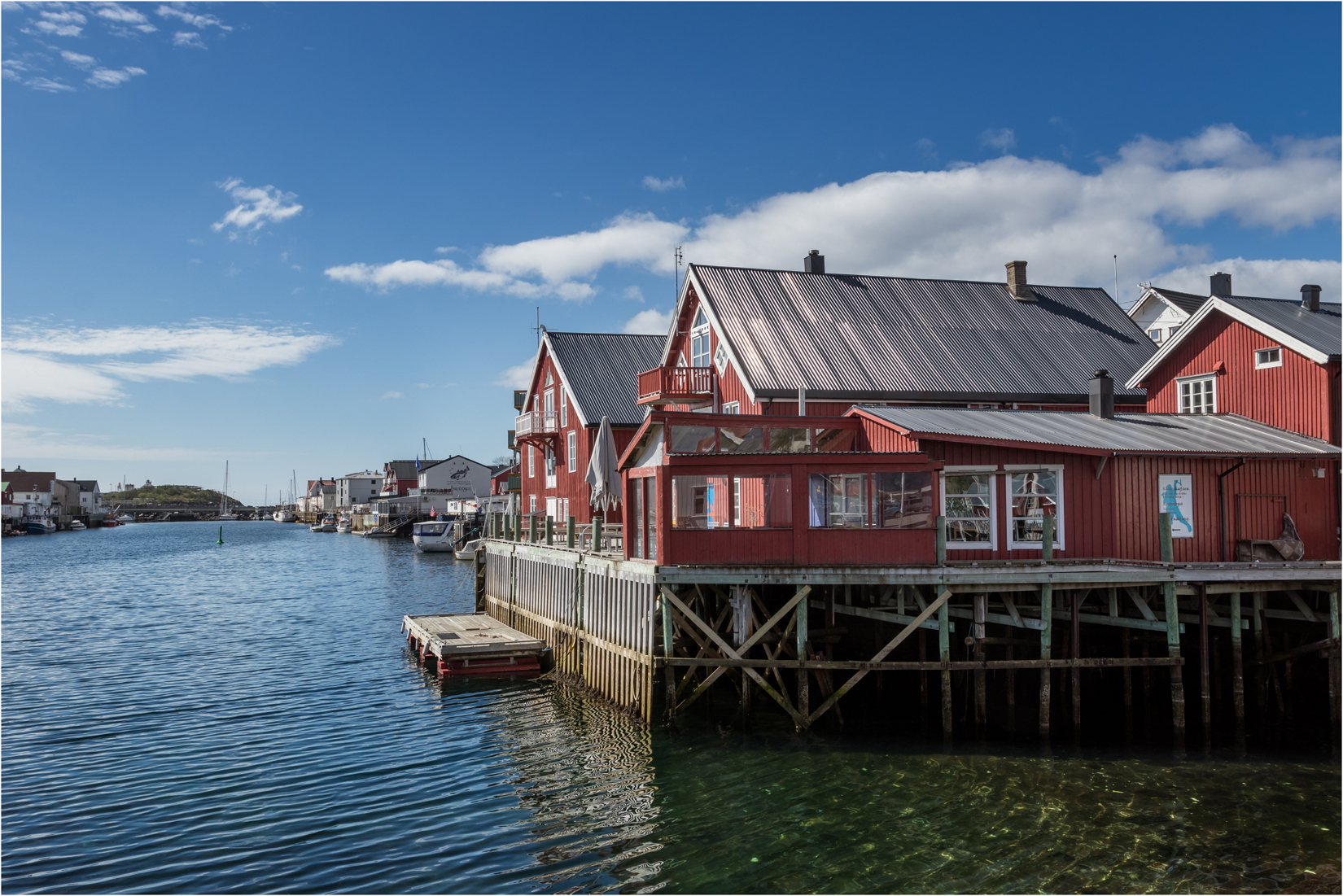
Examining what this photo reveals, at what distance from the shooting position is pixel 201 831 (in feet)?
46.4

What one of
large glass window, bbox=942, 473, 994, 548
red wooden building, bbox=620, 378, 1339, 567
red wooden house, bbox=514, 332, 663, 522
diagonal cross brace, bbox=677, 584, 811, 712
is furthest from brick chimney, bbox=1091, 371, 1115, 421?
red wooden house, bbox=514, 332, 663, 522

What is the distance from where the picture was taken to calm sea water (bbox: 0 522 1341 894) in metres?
12.4

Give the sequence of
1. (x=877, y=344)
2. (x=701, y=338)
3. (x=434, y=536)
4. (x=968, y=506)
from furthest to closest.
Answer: (x=434, y=536)
(x=701, y=338)
(x=877, y=344)
(x=968, y=506)

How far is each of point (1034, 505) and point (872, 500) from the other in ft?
11.6

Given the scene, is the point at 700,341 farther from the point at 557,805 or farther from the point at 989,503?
the point at 557,805

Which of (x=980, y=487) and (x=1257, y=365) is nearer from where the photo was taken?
(x=980, y=487)

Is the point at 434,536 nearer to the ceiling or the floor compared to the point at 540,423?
nearer to the floor

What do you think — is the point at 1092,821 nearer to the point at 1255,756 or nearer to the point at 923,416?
the point at 1255,756

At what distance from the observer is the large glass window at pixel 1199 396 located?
26.5 meters

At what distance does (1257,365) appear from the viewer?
25.1m

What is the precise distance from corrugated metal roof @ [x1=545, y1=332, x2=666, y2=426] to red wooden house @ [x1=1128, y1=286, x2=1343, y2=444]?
19.4m

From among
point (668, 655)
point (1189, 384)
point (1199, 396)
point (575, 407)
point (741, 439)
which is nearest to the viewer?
point (668, 655)

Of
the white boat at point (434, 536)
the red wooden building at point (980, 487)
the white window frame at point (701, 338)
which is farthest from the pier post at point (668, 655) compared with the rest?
the white boat at point (434, 536)

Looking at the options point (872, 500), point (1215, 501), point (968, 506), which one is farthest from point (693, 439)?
point (1215, 501)
